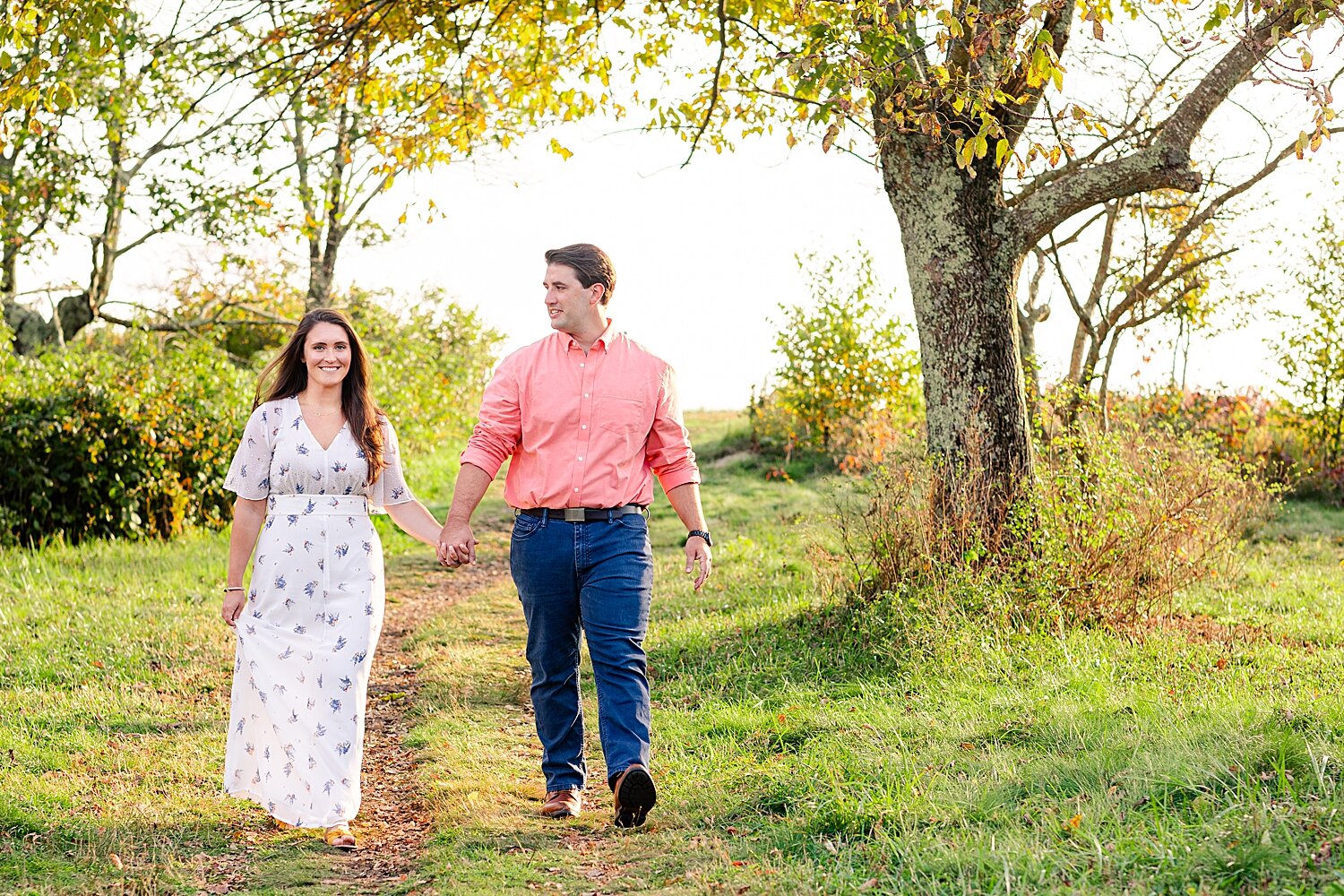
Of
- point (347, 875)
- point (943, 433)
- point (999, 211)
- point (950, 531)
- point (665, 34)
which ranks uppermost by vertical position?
point (665, 34)

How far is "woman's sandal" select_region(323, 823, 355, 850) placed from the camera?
16.1ft

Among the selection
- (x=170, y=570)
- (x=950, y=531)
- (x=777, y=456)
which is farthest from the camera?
(x=777, y=456)

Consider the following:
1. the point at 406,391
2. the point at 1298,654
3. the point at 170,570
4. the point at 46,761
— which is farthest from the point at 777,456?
the point at 46,761

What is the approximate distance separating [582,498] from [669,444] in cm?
48

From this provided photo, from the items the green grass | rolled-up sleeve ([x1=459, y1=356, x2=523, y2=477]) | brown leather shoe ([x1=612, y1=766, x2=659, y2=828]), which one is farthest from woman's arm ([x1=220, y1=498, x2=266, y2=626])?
brown leather shoe ([x1=612, y1=766, x2=659, y2=828])

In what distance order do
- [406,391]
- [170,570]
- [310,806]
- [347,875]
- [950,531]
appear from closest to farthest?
[347,875], [310,806], [950,531], [170,570], [406,391]

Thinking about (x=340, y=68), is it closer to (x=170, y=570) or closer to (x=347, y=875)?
(x=170, y=570)

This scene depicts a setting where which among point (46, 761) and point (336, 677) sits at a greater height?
point (336, 677)

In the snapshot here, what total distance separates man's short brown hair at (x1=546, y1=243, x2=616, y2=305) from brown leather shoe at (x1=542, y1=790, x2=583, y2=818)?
1995 millimetres

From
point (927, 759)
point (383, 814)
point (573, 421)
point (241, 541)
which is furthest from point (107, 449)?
point (927, 759)

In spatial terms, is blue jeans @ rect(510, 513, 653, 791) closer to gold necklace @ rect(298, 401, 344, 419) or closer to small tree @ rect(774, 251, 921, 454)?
gold necklace @ rect(298, 401, 344, 419)

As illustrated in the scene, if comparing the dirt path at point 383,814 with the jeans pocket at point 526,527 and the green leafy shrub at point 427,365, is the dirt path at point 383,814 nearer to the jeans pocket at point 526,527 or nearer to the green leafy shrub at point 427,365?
the jeans pocket at point 526,527

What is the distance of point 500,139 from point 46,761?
6.49 metres

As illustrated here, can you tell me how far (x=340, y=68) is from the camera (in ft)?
32.4
